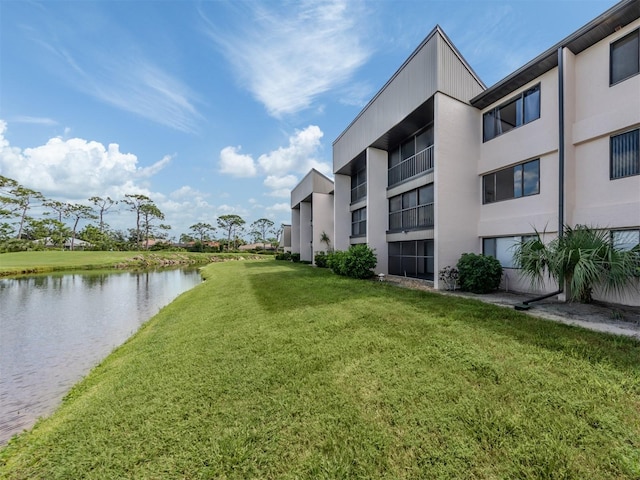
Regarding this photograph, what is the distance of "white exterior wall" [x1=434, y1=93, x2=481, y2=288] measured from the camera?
34.9 feet

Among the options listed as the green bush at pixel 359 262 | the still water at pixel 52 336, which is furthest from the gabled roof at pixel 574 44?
the still water at pixel 52 336

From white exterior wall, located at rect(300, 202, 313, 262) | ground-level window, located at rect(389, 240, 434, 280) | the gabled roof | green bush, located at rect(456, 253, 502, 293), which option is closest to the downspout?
the gabled roof

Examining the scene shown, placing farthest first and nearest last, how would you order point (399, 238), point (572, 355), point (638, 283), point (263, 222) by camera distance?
point (263, 222), point (399, 238), point (638, 283), point (572, 355)

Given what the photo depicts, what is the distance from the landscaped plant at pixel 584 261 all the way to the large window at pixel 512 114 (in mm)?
4311

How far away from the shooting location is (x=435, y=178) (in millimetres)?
10719

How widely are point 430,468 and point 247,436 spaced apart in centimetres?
182

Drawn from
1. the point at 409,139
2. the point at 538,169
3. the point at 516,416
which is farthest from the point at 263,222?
the point at 516,416

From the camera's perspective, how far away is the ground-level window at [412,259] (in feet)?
48.4

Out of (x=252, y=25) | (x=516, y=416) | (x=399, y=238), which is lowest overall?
(x=516, y=416)

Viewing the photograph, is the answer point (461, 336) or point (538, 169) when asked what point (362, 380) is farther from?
point (538, 169)

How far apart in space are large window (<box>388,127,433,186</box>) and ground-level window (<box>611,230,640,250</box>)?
6194 mm

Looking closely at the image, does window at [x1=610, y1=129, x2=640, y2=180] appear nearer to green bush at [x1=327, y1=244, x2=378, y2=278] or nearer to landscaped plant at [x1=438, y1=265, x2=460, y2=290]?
landscaped plant at [x1=438, y1=265, x2=460, y2=290]

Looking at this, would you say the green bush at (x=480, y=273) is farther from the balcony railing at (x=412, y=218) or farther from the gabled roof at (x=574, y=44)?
the gabled roof at (x=574, y=44)

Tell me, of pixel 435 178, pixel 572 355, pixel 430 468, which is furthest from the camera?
pixel 435 178
